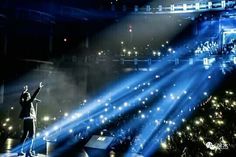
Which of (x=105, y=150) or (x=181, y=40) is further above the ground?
(x=181, y=40)

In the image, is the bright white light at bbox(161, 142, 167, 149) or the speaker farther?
the bright white light at bbox(161, 142, 167, 149)

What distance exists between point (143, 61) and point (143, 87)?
372 cm

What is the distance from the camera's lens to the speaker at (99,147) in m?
9.26

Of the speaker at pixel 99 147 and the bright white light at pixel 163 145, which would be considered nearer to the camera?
the speaker at pixel 99 147

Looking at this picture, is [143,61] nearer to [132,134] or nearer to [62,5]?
[62,5]

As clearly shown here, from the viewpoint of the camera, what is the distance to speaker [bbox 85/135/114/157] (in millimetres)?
9258

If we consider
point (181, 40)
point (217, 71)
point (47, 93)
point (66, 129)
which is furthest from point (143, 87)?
point (181, 40)

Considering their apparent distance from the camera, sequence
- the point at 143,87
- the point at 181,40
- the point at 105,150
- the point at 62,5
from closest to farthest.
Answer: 1. the point at 105,150
2. the point at 143,87
3. the point at 62,5
4. the point at 181,40

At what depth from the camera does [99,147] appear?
945cm

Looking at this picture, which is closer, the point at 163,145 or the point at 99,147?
the point at 99,147

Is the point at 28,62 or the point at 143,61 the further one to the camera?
the point at 143,61

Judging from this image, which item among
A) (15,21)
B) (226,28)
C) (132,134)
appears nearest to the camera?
(132,134)

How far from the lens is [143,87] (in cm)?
2033

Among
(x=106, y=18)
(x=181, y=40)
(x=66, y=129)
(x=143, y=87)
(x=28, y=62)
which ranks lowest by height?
(x=66, y=129)
